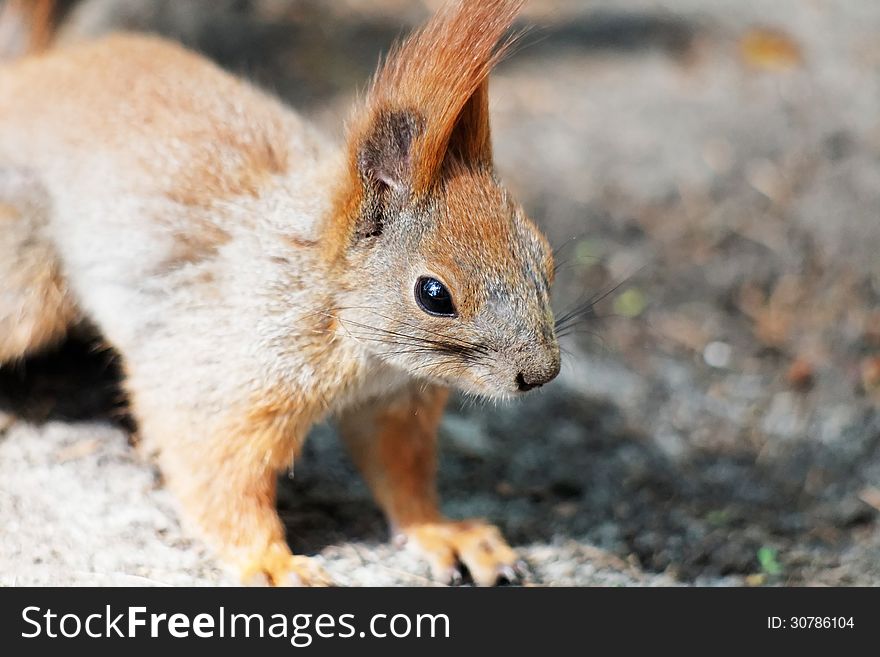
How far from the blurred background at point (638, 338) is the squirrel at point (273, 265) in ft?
0.80

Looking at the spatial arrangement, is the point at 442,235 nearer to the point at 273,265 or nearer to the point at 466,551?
the point at 273,265

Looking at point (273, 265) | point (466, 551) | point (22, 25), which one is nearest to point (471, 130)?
point (273, 265)

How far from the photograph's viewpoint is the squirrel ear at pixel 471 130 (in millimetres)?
2598

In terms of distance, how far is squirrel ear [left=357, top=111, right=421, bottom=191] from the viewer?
8.21ft

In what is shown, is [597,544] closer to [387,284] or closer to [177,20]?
[387,284]

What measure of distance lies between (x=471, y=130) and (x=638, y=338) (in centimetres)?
184

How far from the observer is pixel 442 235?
2494 mm

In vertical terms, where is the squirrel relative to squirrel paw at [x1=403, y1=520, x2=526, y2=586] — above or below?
above

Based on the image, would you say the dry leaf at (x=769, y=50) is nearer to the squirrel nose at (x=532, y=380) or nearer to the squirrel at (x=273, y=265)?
the squirrel at (x=273, y=265)

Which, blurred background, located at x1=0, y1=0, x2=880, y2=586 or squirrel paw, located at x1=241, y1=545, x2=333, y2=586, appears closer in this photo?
squirrel paw, located at x1=241, y1=545, x2=333, y2=586

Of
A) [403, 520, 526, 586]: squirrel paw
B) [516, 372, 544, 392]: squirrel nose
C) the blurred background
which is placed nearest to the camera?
[516, 372, 544, 392]: squirrel nose

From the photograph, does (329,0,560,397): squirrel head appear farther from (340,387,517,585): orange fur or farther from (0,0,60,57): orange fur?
(0,0,60,57): orange fur

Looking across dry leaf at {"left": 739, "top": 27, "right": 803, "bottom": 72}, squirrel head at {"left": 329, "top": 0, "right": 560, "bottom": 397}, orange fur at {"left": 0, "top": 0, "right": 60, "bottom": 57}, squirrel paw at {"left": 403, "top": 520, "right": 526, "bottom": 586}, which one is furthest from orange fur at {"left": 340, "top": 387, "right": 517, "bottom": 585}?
dry leaf at {"left": 739, "top": 27, "right": 803, "bottom": 72}

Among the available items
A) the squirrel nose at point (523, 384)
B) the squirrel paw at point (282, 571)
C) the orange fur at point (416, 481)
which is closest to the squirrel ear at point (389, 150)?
the squirrel nose at point (523, 384)
